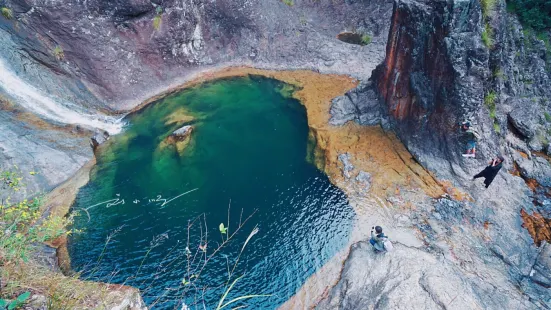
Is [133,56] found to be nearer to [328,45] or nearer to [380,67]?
[328,45]

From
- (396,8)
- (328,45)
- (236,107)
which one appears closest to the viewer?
(396,8)

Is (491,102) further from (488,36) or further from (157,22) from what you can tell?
(157,22)

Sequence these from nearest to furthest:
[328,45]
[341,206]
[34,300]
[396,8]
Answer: [34,300]
[341,206]
[396,8]
[328,45]

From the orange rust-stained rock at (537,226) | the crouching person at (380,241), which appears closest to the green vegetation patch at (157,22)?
the crouching person at (380,241)

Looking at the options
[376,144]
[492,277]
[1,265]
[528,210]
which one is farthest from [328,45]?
[1,265]

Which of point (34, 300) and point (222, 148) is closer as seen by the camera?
point (34, 300)

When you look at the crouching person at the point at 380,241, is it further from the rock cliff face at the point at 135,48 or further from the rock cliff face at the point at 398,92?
the rock cliff face at the point at 135,48
